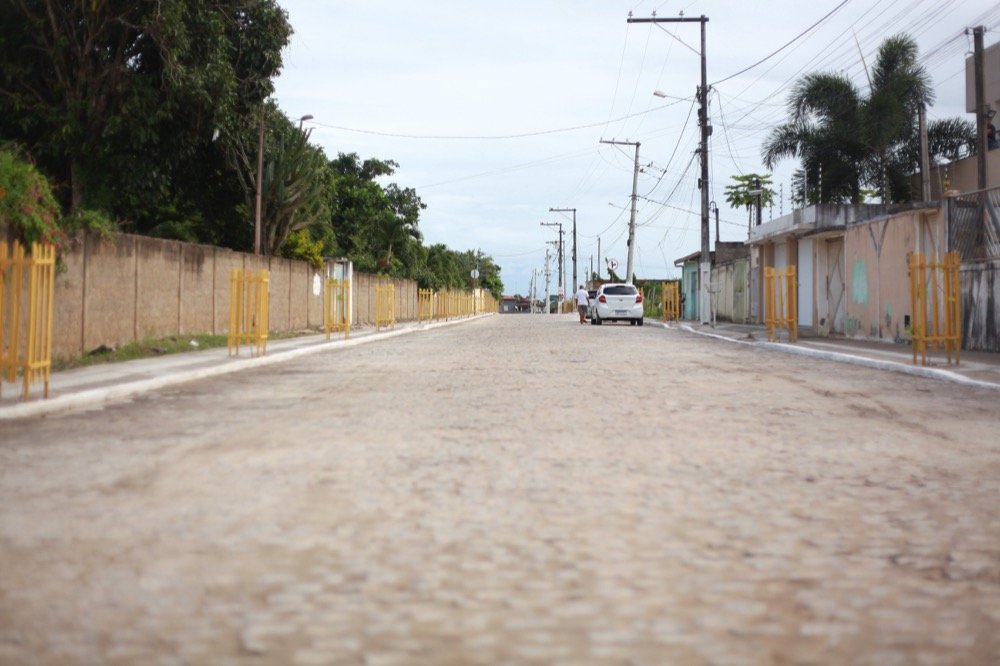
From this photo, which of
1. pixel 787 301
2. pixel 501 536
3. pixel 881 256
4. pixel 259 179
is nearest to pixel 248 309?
pixel 787 301

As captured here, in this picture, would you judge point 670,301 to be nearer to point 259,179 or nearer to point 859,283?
point 859,283

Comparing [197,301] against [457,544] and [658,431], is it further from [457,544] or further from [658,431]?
[457,544]

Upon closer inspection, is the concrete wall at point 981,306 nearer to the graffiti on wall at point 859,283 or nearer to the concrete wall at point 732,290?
the graffiti on wall at point 859,283

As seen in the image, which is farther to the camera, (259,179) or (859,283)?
(259,179)

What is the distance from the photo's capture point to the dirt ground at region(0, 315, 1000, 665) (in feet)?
12.7

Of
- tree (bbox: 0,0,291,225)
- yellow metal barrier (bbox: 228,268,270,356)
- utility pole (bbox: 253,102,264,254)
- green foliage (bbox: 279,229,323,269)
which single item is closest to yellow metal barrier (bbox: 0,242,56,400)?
yellow metal barrier (bbox: 228,268,270,356)

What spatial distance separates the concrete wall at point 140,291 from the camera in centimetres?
1725

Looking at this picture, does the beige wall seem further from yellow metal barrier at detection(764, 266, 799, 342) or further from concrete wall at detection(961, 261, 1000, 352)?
yellow metal barrier at detection(764, 266, 799, 342)

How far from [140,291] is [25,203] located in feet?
20.6

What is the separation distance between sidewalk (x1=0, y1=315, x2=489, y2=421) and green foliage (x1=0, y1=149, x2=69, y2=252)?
1987mm

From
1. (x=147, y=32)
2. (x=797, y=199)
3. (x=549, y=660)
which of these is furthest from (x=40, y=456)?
(x=797, y=199)

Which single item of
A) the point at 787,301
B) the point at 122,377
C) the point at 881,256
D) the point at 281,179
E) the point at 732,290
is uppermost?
the point at 281,179

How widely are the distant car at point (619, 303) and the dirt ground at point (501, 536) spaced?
3367cm

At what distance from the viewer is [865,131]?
51.7 m
